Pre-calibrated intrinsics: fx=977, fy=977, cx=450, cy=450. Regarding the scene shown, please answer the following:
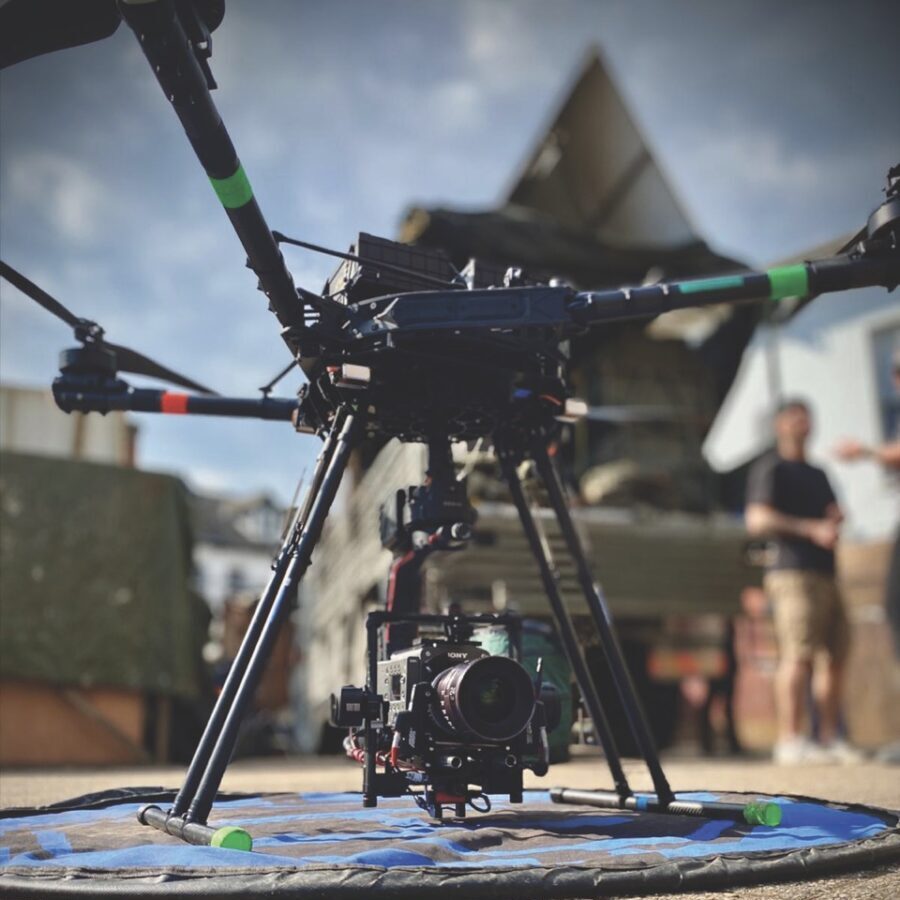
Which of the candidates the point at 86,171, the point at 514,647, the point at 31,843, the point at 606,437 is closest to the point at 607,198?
the point at 606,437

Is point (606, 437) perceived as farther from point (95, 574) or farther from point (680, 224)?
point (95, 574)

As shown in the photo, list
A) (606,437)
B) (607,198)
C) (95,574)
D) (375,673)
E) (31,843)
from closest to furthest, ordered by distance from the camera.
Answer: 1. (31,843)
2. (375,673)
3. (95,574)
4. (606,437)
5. (607,198)

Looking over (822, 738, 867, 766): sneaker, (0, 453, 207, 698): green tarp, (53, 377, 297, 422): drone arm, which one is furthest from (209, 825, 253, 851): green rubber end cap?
(0, 453, 207, 698): green tarp

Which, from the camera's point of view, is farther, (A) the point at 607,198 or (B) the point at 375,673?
(A) the point at 607,198

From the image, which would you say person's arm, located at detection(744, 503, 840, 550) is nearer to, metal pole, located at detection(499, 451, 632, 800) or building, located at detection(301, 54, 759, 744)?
building, located at detection(301, 54, 759, 744)

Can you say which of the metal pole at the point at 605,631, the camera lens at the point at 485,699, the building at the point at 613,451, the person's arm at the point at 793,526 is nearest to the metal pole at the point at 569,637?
the metal pole at the point at 605,631

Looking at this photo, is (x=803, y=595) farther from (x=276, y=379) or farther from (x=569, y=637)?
(x=276, y=379)

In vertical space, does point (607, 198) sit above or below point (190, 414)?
above

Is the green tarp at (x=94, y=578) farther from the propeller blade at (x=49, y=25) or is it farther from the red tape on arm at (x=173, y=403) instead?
the propeller blade at (x=49, y=25)

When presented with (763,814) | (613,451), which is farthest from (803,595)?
(613,451)
